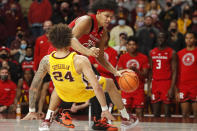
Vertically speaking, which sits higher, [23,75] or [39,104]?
[23,75]

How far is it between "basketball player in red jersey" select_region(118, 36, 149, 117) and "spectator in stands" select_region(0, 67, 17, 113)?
2.58 metres

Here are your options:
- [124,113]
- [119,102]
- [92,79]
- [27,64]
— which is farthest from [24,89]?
[92,79]

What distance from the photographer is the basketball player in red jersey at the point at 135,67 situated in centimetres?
951

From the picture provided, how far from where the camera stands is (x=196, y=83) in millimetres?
9547

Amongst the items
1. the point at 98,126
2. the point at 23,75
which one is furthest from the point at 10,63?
the point at 98,126

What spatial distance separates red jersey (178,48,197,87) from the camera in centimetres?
957

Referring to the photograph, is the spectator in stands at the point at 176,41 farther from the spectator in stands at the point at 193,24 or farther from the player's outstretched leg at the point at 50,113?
the player's outstretched leg at the point at 50,113

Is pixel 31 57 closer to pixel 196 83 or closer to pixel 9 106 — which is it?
pixel 9 106

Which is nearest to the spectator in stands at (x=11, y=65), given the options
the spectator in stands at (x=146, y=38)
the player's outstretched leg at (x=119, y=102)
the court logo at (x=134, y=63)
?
the court logo at (x=134, y=63)

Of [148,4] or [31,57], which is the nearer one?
[31,57]

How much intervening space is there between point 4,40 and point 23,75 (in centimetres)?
244

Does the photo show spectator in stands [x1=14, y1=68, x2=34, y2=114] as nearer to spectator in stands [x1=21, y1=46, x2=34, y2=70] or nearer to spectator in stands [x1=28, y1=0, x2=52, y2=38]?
spectator in stands [x1=21, y1=46, x2=34, y2=70]

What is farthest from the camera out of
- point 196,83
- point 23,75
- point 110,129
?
point 23,75

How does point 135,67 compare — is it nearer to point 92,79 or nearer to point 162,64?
point 162,64
